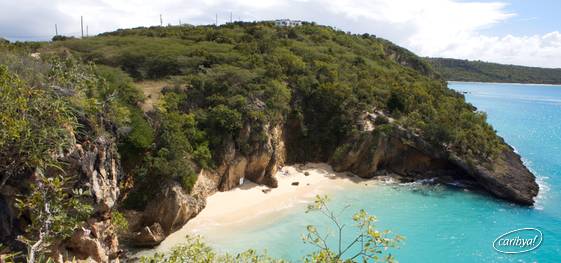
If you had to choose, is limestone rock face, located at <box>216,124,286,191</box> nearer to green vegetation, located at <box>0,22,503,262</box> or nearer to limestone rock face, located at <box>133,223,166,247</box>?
green vegetation, located at <box>0,22,503,262</box>

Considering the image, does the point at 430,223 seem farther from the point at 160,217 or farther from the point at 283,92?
the point at 160,217

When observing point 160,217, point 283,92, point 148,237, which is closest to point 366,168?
point 283,92

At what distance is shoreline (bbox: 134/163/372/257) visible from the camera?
23797 millimetres

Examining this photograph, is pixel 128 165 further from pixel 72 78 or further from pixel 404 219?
pixel 404 219

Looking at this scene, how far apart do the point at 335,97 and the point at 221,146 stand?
45.5 feet

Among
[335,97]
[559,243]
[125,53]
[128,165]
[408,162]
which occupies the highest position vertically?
[125,53]

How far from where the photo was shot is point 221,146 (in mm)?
28125

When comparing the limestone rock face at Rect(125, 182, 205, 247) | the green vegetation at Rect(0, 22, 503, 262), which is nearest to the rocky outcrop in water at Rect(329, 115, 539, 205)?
the green vegetation at Rect(0, 22, 503, 262)

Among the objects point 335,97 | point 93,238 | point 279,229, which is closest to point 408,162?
point 335,97
